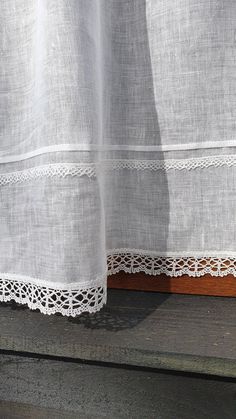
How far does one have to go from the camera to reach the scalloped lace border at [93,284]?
2.07 ft

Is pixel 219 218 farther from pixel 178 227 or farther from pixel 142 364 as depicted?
pixel 142 364

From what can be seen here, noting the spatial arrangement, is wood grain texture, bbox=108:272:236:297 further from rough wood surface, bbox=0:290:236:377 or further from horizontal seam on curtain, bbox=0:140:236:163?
horizontal seam on curtain, bbox=0:140:236:163

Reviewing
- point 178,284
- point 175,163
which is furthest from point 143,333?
point 175,163

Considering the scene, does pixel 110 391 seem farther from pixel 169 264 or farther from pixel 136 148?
pixel 136 148

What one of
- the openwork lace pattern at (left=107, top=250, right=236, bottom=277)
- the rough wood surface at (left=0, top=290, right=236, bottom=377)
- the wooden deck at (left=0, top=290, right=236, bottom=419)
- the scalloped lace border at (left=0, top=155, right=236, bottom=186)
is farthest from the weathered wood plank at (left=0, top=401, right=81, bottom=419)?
the scalloped lace border at (left=0, top=155, right=236, bottom=186)

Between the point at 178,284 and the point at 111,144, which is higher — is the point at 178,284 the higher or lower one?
the lower one

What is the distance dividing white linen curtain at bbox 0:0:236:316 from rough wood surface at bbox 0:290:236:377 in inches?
1.7

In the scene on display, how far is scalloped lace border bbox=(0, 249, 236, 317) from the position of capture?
0.63 meters

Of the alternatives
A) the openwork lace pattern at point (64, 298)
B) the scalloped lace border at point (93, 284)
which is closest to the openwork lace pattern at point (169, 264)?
the scalloped lace border at point (93, 284)

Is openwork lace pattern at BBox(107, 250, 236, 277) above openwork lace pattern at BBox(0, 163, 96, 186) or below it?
below

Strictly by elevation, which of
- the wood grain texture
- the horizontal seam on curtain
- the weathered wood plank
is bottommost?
the weathered wood plank

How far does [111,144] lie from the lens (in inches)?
29.5

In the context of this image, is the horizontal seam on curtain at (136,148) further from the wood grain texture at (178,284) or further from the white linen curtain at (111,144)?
the wood grain texture at (178,284)

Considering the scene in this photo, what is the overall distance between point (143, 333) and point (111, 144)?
1.00ft
